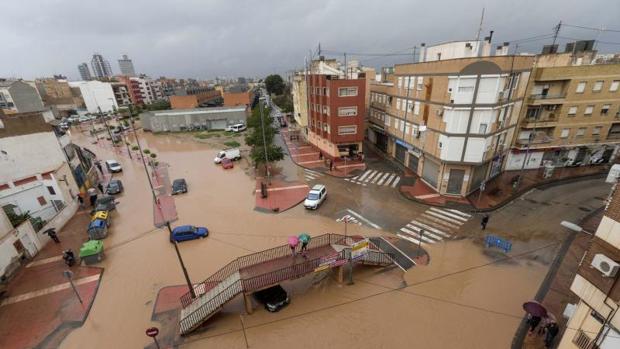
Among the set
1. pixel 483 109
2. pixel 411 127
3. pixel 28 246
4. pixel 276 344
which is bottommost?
pixel 276 344

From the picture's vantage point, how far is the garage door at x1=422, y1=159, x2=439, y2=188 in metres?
24.8

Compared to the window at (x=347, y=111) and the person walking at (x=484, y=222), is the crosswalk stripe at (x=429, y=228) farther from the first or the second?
the window at (x=347, y=111)

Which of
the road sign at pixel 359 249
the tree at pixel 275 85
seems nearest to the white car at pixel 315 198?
the road sign at pixel 359 249

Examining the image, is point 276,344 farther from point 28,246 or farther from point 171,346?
point 28,246

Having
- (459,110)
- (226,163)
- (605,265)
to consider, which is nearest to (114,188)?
(226,163)

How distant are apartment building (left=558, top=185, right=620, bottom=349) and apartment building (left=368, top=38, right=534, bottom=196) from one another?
13554 millimetres

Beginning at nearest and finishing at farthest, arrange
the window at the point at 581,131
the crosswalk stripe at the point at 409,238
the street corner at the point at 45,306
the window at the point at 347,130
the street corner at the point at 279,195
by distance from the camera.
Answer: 1. the street corner at the point at 45,306
2. the crosswalk stripe at the point at 409,238
3. the street corner at the point at 279,195
4. the window at the point at 581,131
5. the window at the point at 347,130

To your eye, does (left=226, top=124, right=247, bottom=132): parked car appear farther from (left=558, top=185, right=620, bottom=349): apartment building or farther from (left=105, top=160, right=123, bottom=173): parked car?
(left=558, top=185, right=620, bottom=349): apartment building

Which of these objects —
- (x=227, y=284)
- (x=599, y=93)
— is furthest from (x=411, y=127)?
(x=227, y=284)

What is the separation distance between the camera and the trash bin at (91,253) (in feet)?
55.5

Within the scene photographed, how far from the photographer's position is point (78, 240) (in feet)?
65.1

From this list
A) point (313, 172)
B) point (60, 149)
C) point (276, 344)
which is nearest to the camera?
point (276, 344)

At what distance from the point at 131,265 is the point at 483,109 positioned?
27744 millimetres

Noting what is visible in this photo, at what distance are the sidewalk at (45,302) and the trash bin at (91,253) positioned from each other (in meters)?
0.51
